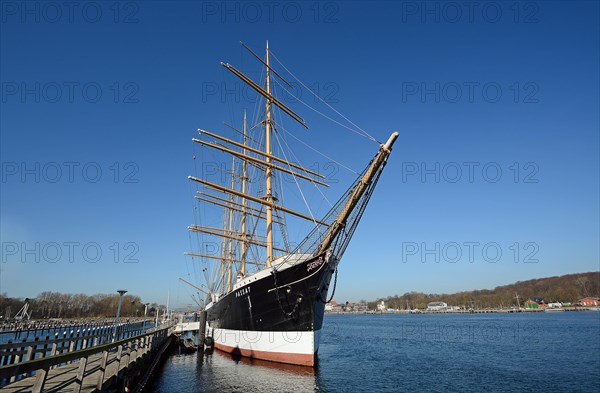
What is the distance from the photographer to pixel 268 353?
21.1 metres

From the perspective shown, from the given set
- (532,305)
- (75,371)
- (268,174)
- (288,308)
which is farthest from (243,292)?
(532,305)

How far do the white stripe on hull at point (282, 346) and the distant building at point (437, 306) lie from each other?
19000cm

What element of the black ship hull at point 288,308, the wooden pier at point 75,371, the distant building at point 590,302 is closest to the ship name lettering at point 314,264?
the black ship hull at point 288,308

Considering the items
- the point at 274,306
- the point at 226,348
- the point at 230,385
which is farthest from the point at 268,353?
the point at 226,348

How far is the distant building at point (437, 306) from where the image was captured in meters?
188

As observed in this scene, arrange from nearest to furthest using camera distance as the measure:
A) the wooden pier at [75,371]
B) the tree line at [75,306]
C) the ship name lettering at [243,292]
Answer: the wooden pier at [75,371]
the ship name lettering at [243,292]
the tree line at [75,306]

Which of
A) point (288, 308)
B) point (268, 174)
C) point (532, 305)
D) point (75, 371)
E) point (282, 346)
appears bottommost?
point (532, 305)

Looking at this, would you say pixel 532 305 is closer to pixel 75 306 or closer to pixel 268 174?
pixel 268 174

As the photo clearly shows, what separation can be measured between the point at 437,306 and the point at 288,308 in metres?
198

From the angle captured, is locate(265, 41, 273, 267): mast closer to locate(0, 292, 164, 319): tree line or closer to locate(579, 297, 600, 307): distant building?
locate(0, 292, 164, 319): tree line

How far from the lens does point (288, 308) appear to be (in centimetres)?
1977

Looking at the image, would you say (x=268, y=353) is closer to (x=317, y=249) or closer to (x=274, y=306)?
(x=274, y=306)

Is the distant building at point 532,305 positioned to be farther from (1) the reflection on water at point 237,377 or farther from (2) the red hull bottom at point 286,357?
(2) the red hull bottom at point 286,357

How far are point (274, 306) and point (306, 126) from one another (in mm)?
17166
